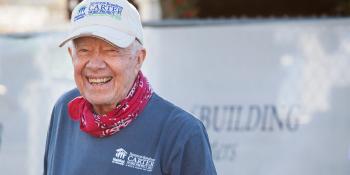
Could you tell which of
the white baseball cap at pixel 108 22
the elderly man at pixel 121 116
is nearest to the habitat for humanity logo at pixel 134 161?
the elderly man at pixel 121 116

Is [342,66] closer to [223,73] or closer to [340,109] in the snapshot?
[340,109]

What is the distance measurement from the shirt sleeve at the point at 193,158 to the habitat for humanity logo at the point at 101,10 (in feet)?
1.51

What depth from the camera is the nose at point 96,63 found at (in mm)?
2445

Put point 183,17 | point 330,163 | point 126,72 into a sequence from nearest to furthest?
point 126,72 < point 330,163 < point 183,17

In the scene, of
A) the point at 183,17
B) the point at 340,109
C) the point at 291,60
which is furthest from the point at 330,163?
the point at 183,17

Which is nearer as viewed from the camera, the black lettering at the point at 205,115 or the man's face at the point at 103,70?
the man's face at the point at 103,70

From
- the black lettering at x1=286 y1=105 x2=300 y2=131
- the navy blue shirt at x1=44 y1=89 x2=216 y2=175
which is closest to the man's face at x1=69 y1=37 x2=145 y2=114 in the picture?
the navy blue shirt at x1=44 y1=89 x2=216 y2=175

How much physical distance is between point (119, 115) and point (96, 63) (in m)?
0.18

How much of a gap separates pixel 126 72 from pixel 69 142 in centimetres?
33

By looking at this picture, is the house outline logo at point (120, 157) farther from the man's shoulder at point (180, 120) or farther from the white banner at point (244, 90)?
the white banner at point (244, 90)

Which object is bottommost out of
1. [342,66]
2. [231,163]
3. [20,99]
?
[231,163]

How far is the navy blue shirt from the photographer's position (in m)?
2.45

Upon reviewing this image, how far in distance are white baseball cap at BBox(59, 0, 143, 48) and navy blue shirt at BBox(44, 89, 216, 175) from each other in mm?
255

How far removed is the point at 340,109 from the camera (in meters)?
5.11
